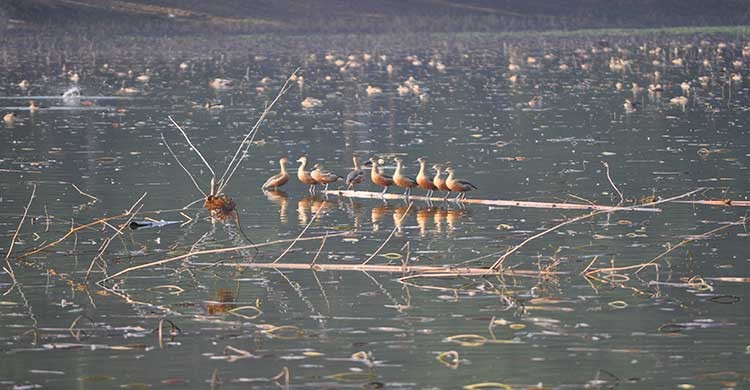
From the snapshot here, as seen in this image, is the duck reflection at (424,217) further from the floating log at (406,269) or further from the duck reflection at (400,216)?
the floating log at (406,269)

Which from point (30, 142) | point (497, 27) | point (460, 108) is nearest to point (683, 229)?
point (30, 142)

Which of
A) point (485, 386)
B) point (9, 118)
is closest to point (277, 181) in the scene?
point (485, 386)

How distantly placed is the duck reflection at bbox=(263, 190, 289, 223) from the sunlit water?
79 mm

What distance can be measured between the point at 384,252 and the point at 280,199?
5303mm

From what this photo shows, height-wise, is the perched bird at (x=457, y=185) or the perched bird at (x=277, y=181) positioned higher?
the perched bird at (x=457, y=185)

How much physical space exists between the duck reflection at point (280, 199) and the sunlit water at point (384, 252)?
3.1 inches

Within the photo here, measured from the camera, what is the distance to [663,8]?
109375mm

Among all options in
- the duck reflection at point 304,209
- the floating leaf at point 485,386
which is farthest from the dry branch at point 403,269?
the floating leaf at point 485,386

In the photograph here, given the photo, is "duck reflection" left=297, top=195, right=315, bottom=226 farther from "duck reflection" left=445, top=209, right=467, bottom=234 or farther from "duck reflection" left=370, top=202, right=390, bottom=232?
"duck reflection" left=445, top=209, right=467, bottom=234

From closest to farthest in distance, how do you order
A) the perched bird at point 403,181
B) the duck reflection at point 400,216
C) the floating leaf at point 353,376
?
1. the floating leaf at point 353,376
2. the duck reflection at point 400,216
3. the perched bird at point 403,181

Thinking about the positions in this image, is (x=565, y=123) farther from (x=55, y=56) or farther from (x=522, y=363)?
(x=55, y=56)

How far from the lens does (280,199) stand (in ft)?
73.9

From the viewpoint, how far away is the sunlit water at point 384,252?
12.2 m

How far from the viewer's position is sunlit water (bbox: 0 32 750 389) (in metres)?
12.2
